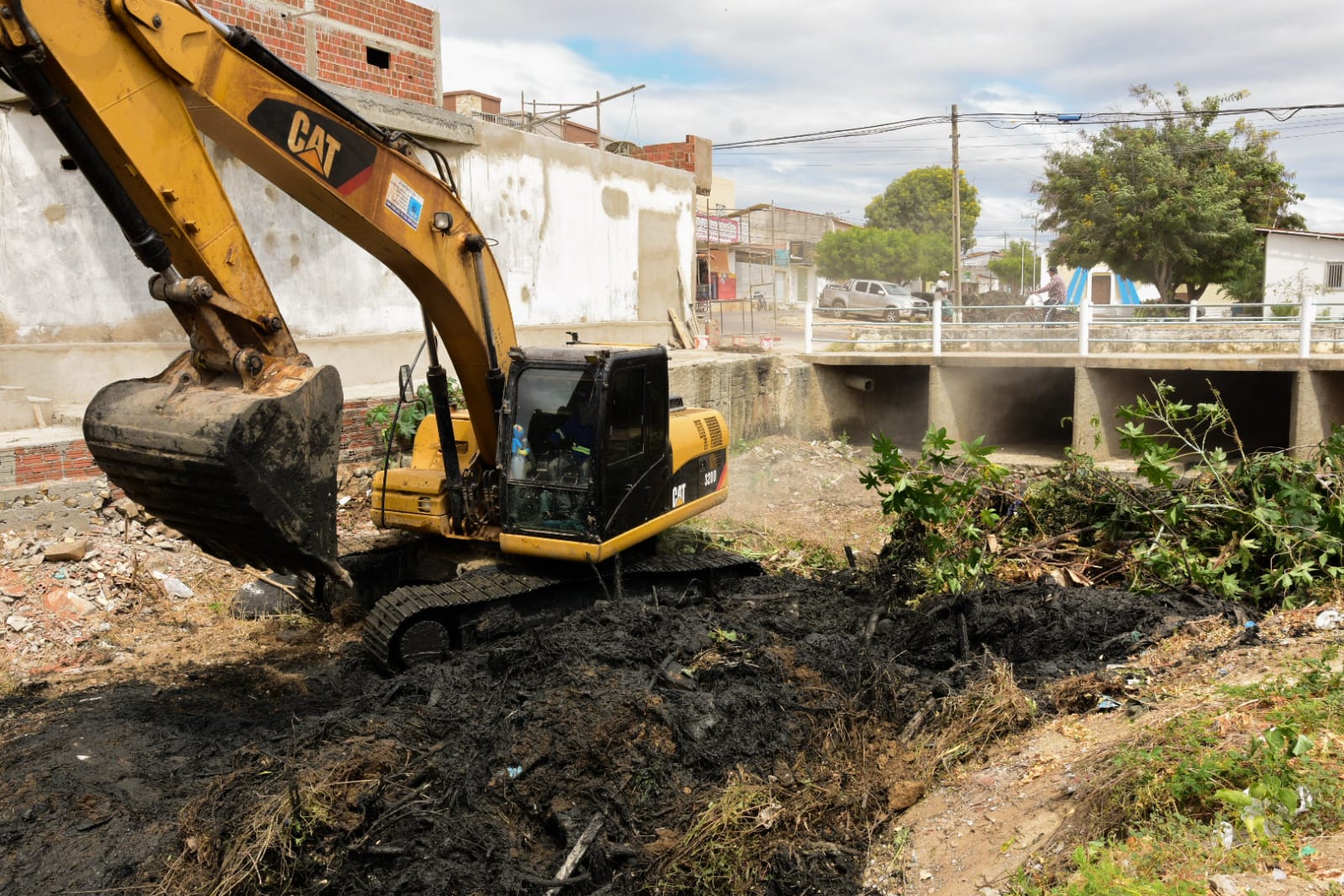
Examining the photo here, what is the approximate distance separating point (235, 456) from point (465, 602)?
2371 mm

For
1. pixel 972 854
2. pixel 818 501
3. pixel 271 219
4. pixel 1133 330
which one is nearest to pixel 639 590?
pixel 972 854

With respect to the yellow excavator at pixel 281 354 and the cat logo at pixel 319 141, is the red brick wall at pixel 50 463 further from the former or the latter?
the cat logo at pixel 319 141

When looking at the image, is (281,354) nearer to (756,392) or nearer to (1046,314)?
(756,392)

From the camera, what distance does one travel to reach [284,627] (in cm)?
796

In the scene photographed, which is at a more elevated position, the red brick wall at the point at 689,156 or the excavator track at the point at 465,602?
the red brick wall at the point at 689,156

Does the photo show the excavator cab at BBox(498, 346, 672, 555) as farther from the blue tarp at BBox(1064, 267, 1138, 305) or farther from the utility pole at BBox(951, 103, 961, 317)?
the blue tarp at BBox(1064, 267, 1138, 305)

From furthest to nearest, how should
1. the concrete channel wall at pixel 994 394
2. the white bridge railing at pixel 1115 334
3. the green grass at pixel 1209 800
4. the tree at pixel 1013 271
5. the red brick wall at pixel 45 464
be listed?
the tree at pixel 1013 271 < the concrete channel wall at pixel 994 394 < the white bridge railing at pixel 1115 334 < the red brick wall at pixel 45 464 < the green grass at pixel 1209 800

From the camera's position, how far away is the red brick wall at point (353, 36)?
43.9 ft

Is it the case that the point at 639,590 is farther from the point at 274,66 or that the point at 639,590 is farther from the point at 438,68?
the point at 438,68

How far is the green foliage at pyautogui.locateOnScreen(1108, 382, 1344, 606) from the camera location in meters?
7.28

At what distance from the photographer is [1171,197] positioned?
24.5 meters

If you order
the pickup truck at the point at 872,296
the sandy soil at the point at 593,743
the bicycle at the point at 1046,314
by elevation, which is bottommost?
the sandy soil at the point at 593,743

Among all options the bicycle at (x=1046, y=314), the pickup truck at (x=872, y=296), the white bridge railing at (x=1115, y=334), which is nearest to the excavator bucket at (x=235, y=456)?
the white bridge railing at (x=1115, y=334)

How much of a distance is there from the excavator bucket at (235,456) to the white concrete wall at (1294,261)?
27.2 meters
